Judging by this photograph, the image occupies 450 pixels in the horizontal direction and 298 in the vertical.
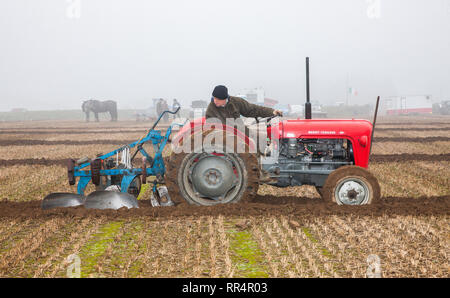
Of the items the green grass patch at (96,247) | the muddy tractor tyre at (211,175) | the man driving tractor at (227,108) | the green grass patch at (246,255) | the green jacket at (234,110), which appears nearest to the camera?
the green grass patch at (246,255)

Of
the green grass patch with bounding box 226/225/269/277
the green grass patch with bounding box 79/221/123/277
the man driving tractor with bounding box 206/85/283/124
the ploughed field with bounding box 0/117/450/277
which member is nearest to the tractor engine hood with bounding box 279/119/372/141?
the man driving tractor with bounding box 206/85/283/124

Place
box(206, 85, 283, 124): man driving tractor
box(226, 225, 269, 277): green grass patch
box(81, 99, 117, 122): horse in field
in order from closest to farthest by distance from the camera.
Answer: box(226, 225, 269, 277): green grass patch
box(206, 85, 283, 124): man driving tractor
box(81, 99, 117, 122): horse in field

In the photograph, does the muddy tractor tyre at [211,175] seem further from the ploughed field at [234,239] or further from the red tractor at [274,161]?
the ploughed field at [234,239]

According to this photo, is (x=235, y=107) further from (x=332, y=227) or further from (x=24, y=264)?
(x=24, y=264)

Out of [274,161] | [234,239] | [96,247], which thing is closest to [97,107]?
[274,161]

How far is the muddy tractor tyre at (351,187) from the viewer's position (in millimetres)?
5145

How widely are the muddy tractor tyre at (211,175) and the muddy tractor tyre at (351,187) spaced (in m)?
1.01

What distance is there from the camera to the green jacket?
17.7 feet

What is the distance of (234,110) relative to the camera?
5441 mm

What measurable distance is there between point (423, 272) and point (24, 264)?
139 inches

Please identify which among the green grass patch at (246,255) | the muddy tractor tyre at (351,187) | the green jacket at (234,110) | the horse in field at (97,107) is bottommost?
the green grass patch at (246,255)

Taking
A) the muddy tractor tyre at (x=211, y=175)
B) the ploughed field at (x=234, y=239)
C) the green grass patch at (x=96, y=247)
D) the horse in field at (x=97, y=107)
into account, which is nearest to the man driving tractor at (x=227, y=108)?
the muddy tractor tyre at (x=211, y=175)

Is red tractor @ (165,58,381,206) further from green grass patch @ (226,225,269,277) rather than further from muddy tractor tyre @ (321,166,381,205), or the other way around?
green grass patch @ (226,225,269,277)
